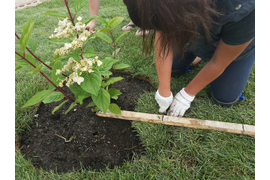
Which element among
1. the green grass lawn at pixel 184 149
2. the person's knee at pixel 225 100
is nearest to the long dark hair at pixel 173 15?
the green grass lawn at pixel 184 149

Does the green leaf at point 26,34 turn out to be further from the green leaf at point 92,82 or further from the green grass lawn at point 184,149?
the green grass lawn at point 184,149

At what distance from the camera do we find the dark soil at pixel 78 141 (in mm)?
1158

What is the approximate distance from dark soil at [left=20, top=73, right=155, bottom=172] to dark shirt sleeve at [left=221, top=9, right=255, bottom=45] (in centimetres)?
95

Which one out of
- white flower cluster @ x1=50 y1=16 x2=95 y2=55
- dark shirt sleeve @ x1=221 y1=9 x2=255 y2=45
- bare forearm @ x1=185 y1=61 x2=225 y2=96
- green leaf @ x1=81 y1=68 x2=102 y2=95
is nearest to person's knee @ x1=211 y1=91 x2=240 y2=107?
bare forearm @ x1=185 y1=61 x2=225 y2=96

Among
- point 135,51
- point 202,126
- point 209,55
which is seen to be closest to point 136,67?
point 135,51

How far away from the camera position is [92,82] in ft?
2.71

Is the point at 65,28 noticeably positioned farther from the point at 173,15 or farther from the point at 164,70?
the point at 164,70

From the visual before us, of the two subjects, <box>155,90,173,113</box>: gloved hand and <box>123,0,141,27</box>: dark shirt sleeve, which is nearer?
<box>123,0,141,27</box>: dark shirt sleeve

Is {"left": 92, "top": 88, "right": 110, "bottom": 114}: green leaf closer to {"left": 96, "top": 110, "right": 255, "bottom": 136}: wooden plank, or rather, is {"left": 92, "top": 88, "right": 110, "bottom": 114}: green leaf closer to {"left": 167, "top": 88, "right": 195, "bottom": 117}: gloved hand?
{"left": 96, "top": 110, "right": 255, "bottom": 136}: wooden plank

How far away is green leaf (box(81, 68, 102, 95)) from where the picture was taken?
81 centimetres

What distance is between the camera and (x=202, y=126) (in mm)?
1286

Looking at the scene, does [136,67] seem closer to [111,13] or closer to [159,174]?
[159,174]

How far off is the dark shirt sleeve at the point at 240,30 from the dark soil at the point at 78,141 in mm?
946

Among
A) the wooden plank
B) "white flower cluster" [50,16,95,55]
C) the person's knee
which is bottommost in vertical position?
the person's knee
